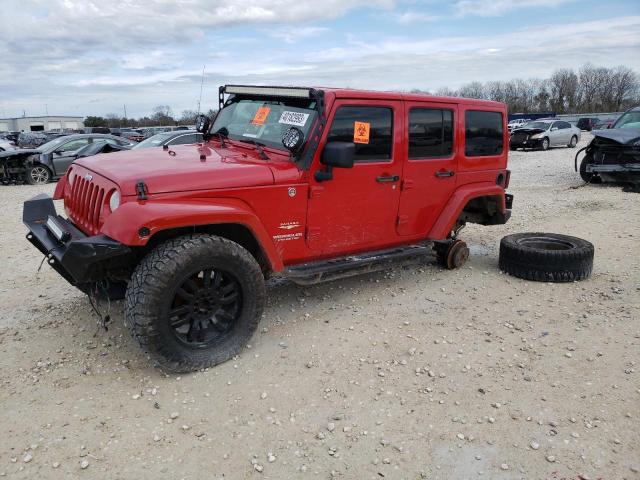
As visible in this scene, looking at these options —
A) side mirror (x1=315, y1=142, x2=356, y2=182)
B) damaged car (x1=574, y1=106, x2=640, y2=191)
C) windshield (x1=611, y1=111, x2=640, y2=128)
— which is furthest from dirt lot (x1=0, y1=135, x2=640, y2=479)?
windshield (x1=611, y1=111, x2=640, y2=128)

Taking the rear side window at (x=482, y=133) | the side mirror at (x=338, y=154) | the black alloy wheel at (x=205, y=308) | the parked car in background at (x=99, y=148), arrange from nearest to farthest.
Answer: the black alloy wheel at (x=205, y=308)
the side mirror at (x=338, y=154)
the rear side window at (x=482, y=133)
the parked car in background at (x=99, y=148)

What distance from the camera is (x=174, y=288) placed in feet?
11.3

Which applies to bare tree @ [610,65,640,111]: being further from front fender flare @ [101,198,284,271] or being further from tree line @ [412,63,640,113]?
front fender flare @ [101,198,284,271]

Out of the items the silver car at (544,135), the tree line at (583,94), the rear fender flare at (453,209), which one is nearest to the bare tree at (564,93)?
the tree line at (583,94)

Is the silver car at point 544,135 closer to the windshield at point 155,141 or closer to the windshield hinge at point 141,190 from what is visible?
the windshield at point 155,141

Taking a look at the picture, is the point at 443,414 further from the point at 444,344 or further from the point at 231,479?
the point at 231,479

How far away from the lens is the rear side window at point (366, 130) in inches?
172

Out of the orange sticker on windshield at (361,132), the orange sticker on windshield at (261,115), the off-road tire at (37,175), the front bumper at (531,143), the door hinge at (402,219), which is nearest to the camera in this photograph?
the orange sticker on windshield at (361,132)

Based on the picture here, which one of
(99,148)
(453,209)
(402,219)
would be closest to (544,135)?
(99,148)

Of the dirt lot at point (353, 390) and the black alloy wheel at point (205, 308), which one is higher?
the black alloy wheel at point (205, 308)

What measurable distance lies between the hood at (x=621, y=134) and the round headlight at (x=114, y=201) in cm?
1080

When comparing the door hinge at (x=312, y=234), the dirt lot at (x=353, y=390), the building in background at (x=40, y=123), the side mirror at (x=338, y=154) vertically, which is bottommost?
the dirt lot at (x=353, y=390)

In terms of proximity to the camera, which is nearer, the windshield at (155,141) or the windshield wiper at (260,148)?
the windshield wiper at (260,148)

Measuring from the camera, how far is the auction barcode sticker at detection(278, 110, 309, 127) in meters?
4.31
